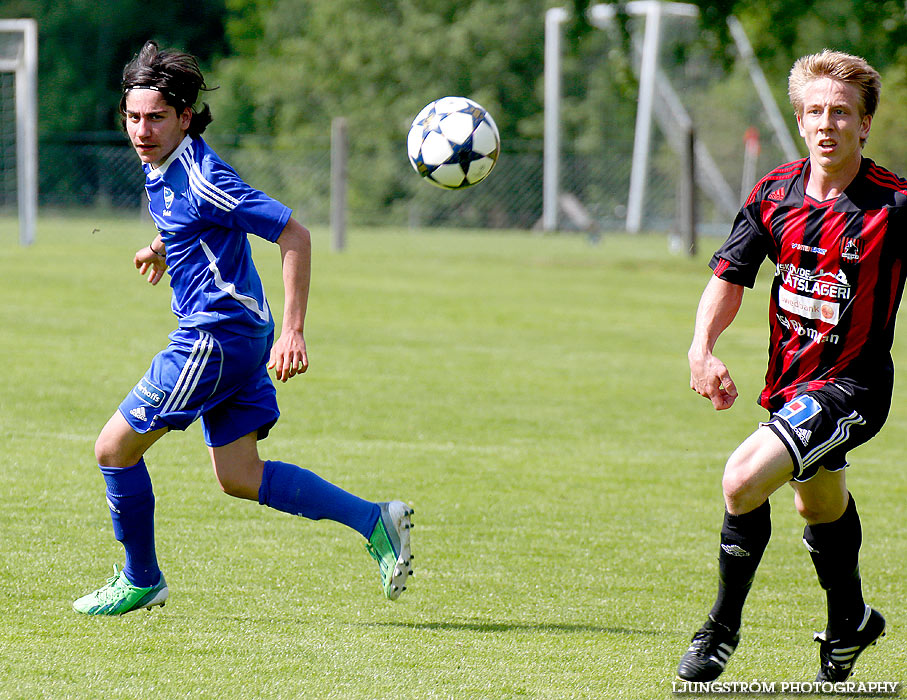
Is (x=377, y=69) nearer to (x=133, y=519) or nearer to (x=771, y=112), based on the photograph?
(x=771, y=112)

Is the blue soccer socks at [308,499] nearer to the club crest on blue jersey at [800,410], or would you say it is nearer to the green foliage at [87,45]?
the club crest on blue jersey at [800,410]

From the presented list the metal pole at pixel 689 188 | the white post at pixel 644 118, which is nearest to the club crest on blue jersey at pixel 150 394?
the metal pole at pixel 689 188

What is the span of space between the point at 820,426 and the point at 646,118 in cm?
2709

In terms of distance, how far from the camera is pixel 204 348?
158 inches

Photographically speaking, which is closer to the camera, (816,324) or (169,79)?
(816,324)

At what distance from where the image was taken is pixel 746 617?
4406 mm

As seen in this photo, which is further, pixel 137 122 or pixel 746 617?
pixel 746 617

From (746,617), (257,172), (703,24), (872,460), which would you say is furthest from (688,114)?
(746,617)

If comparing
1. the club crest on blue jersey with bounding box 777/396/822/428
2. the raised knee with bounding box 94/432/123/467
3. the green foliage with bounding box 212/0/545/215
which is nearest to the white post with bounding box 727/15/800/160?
the green foliage with bounding box 212/0/545/215

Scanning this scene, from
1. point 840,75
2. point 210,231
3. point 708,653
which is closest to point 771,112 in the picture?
point 840,75

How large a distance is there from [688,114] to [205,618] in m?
30.3

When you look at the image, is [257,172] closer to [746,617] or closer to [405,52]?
[405,52]

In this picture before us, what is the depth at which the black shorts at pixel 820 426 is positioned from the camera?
349 centimetres

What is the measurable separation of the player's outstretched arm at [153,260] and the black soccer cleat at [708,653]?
2.27 metres
